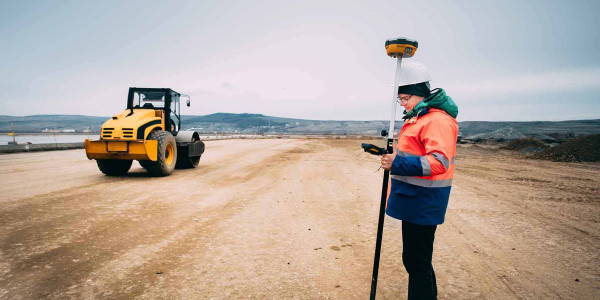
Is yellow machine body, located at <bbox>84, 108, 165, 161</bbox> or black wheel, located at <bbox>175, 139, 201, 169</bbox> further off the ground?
yellow machine body, located at <bbox>84, 108, 165, 161</bbox>

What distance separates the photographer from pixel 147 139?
8.84m

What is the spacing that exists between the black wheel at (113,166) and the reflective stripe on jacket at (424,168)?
9602 mm

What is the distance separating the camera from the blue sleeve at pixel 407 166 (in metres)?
2.14

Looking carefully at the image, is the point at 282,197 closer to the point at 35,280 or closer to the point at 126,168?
the point at 35,280

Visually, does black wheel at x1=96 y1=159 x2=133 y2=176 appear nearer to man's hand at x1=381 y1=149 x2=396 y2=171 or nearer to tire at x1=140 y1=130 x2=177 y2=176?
tire at x1=140 y1=130 x2=177 y2=176

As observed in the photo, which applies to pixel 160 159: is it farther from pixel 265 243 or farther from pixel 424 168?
pixel 424 168

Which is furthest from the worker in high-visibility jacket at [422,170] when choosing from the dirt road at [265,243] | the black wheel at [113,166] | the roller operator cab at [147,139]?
the black wheel at [113,166]

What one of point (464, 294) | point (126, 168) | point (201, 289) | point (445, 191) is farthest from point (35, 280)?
point (126, 168)

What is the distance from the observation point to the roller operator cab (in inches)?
329

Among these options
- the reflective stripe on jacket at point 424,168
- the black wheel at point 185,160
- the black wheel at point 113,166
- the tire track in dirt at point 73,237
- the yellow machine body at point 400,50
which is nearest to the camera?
the reflective stripe on jacket at point 424,168

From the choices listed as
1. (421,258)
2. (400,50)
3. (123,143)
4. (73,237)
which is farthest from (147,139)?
(421,258)

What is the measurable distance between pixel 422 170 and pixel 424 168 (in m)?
0.02

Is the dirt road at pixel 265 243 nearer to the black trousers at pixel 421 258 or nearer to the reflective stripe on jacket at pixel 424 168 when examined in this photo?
the black trousers at pixel 421 258

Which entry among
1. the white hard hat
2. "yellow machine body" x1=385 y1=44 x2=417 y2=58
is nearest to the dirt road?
the white hard hat
